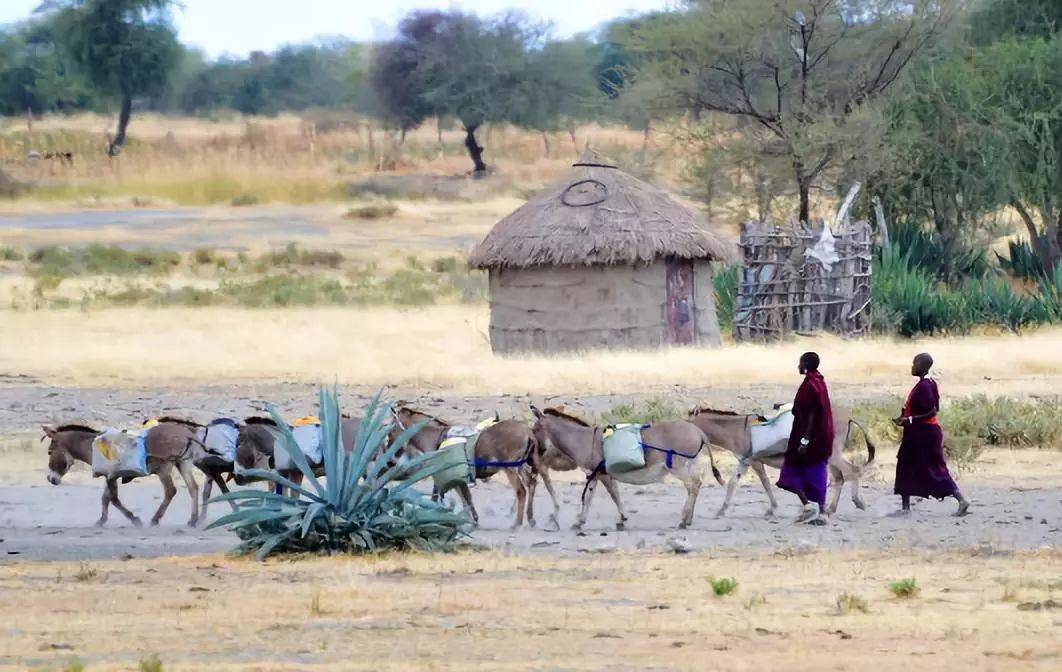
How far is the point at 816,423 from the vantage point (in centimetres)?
1245

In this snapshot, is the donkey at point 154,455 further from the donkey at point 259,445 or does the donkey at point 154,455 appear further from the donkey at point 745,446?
the donkey at point 745,446

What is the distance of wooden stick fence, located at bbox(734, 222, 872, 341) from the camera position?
26.5 meters

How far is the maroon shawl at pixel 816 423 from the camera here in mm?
12422

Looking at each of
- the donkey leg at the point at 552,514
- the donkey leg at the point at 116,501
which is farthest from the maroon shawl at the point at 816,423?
the donkey leg at the point at 116,501

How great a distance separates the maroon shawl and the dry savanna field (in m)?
0.55

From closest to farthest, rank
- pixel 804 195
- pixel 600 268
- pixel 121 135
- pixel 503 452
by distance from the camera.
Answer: pixel 503 452, pixel 600 268, pixel 804 195, pixel 121 135

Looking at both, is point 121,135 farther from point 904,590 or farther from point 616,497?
point 904,590

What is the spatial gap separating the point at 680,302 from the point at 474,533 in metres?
12.5

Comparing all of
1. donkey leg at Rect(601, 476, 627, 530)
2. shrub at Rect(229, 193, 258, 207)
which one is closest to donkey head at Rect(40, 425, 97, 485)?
donkey leg at Rect(601, 476, 627, 530)

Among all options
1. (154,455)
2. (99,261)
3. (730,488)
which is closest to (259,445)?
(154,455)

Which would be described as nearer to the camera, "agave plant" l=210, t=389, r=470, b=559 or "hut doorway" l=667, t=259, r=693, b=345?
"agave plant" l=210, t=389, r=470, b=559

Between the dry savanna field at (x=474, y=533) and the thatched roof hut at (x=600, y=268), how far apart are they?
0.66 m

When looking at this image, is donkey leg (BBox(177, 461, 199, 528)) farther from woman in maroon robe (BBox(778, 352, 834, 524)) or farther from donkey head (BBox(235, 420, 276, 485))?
woman in maroon robe (BBox(778, 352, 834, 524))

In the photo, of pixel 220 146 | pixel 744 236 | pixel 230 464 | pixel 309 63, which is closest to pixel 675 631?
pixel 230 464
